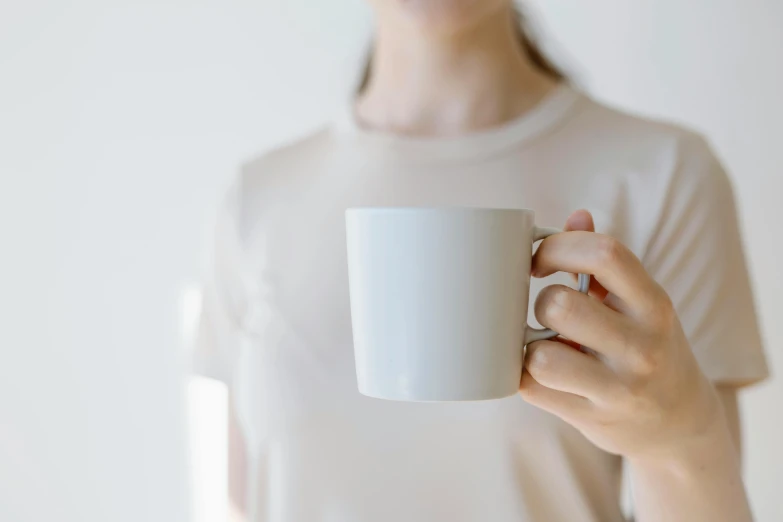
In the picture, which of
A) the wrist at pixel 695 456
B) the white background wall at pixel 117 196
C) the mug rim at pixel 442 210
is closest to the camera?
the mug rim at pixel 442 210

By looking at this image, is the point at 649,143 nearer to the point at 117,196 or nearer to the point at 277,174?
the point at 277,174

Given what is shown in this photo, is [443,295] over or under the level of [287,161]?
under

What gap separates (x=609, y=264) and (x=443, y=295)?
0.10 meters

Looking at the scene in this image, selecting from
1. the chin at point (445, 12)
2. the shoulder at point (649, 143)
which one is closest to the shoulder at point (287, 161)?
the chin at point (445, 12)

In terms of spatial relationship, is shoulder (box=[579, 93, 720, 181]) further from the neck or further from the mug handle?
the mug handle

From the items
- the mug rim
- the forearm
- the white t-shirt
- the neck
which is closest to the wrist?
the forearm

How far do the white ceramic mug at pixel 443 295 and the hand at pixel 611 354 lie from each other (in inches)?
0.9

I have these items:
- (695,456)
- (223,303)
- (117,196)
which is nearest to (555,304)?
(695,456)

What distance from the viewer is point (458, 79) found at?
2.65 ft

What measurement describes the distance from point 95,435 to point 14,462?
0.16m

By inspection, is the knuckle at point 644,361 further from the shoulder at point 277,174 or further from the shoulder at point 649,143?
the shoulder at point 277,174

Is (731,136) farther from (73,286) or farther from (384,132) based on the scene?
(73,286)

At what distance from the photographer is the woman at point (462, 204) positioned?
688mm

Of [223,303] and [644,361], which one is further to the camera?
[223,303]
